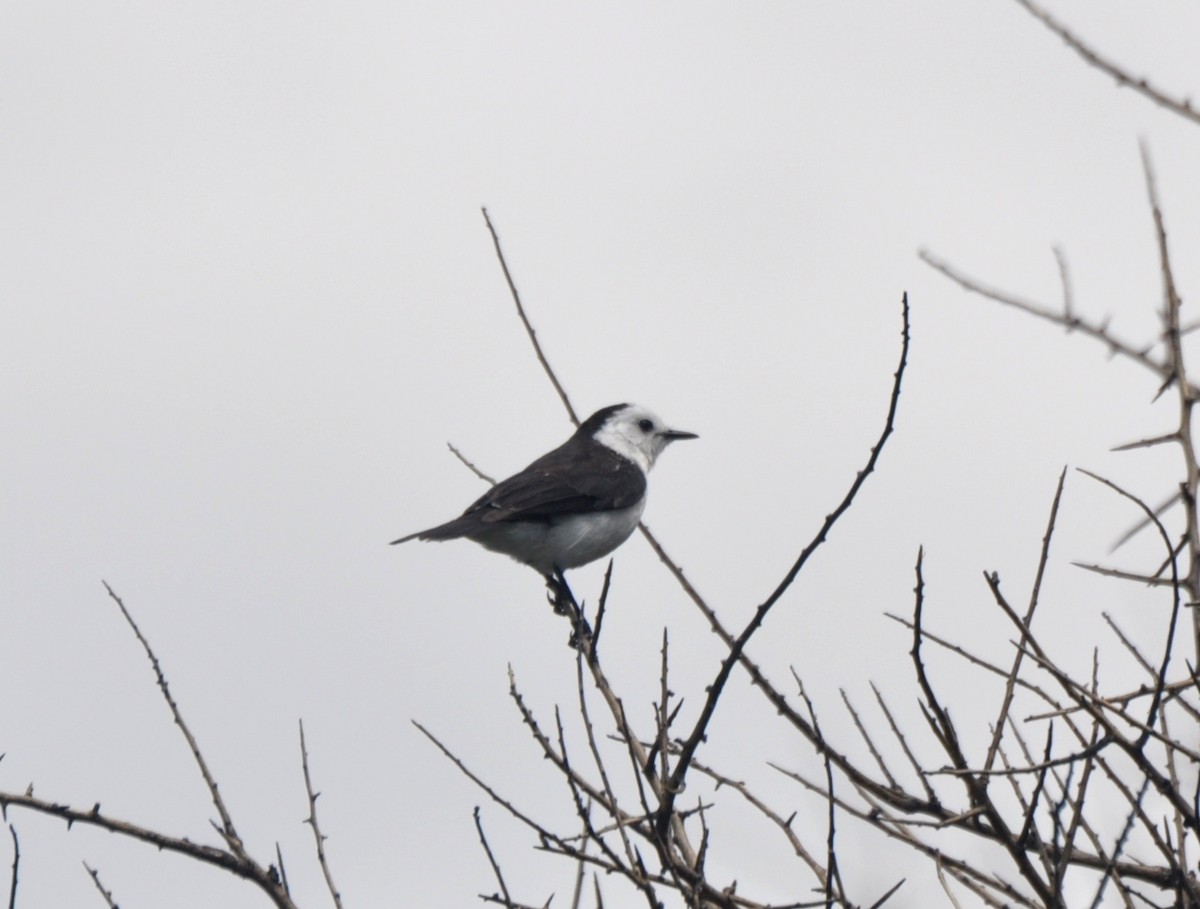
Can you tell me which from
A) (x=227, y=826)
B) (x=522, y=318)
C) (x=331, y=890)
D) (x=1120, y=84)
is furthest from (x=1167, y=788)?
(x=522, y=318)

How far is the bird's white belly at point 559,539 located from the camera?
33.2 feet

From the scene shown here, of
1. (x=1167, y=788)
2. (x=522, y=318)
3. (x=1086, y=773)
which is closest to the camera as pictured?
(x=1167, y=788)

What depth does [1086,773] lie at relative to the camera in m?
3.61

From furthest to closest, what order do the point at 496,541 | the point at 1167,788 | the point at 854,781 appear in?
the point at 496,541 < the point at 854,781 < the point at 1167,788

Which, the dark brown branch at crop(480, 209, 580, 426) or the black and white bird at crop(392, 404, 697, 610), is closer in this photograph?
the dark brown branch at crop(480, 209, 580, 426)

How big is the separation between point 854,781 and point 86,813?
1.98 m

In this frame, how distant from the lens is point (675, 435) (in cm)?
1275

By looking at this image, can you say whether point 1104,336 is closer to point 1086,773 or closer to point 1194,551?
point 1194,551

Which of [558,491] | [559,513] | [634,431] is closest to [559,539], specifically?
[559,513]

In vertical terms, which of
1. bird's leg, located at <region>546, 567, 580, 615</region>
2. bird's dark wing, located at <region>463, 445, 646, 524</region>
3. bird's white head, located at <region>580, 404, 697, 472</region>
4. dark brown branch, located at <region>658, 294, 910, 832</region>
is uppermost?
bird's white head, located at <region>580, 404, 697, 472</region>

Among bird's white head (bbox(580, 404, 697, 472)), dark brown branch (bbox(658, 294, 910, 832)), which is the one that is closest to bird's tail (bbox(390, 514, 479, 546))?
bird's white head (bbox(580, 404, 697, 472))

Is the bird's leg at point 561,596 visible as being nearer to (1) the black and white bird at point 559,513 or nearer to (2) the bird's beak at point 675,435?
(1) the black and white bird at point 559,513

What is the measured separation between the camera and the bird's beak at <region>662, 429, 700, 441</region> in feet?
41.7

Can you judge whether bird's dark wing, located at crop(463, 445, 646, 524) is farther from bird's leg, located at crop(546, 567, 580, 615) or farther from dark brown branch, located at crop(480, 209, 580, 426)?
dark brown branch, located at crop(480, 209, 580, 426)
